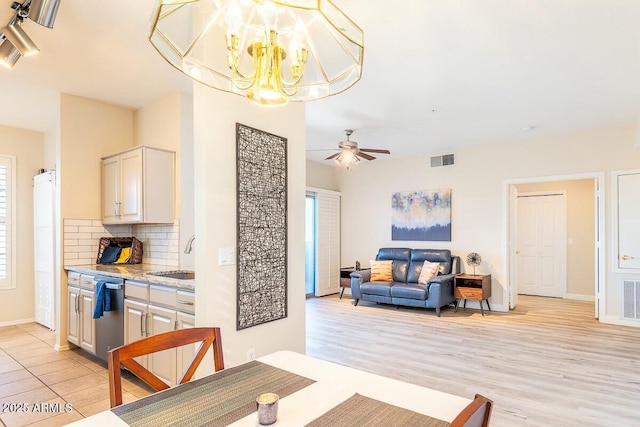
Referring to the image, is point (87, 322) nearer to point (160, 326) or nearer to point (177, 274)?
point (177, 274)

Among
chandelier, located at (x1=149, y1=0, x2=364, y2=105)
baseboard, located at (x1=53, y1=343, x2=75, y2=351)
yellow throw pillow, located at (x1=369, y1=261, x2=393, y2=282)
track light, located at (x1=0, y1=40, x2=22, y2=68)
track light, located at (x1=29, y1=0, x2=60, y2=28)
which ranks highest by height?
track light, located at (x1=29, y1=0, x2=60, y2=28)

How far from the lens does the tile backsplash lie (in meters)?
4.05

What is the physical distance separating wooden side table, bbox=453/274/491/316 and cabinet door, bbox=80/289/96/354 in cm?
502

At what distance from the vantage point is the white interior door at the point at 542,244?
7.51m

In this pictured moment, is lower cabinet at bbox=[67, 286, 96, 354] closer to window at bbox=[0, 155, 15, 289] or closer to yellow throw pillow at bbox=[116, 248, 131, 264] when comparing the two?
yellow throw pillow at bbox=[116, 248, 131, 264]

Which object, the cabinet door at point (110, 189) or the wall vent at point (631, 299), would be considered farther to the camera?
the wall vent at point (631, 299)

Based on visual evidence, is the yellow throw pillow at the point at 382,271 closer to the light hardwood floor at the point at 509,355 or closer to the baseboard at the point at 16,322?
the light hardwood floor at the point at 509,355

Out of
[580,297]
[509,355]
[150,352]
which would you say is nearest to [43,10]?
[150,352]

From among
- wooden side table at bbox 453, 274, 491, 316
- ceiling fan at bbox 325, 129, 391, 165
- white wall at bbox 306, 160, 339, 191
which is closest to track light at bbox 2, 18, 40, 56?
ceiling fan at bbox 325, 129, 391, 165

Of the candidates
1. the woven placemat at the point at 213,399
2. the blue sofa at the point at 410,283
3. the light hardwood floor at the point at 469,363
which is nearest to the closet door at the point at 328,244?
the blue sofa at the point at 410,283

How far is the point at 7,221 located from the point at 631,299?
862cm

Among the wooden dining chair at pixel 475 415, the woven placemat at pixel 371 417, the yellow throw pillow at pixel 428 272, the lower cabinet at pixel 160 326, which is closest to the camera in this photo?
the wooden dining chair at pixel 475 415

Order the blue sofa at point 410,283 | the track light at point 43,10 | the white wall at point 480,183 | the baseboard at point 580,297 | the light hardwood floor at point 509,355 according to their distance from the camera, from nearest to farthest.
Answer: the track light at point 43,10, the light hardwood floor at point 509,355, the white wall at point 480,183, the blue sofa at point 410,283, the baseboard at point 580,297

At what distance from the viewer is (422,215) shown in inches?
276
